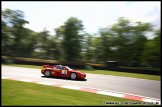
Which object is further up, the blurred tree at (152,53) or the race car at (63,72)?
the blurred tree at (152,53)

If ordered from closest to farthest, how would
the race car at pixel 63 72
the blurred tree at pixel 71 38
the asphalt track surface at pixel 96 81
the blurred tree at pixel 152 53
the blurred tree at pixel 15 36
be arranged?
the asphalt track surface at pixel 96 81 < the blurred tree at pixel 71 38 < the race car at pixel 63 72 < the blurred tree at pixel 15 36 < the blurred tree at pixel 152 53

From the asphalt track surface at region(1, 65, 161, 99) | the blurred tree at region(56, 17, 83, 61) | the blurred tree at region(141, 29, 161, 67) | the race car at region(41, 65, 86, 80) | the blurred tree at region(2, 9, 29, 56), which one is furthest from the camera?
the blurred tree at region(141, 29, 161, 67)

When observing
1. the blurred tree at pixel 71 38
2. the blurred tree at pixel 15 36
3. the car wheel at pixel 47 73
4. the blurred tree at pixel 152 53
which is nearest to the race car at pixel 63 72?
the car wheel at pixel 47 73

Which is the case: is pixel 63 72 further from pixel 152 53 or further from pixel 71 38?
pixel 152 53

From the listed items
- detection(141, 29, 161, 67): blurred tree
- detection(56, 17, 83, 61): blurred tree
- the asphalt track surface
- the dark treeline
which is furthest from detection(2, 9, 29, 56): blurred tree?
detection(141, 29, 161, 67): blurred tree

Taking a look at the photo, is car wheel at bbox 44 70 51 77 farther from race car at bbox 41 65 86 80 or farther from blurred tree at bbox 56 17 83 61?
blurred tree at bbox 56 17 83 61

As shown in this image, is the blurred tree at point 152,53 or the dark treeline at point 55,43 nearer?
the dark treeline at point 55,43

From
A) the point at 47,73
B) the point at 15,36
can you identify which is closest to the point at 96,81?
the point at 47,73

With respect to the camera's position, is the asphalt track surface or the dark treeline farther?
the dark treeline

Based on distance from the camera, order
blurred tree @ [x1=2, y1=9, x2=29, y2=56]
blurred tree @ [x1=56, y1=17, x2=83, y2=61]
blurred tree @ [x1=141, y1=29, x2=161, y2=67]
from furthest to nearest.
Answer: blurred tree @ [x1=141, y1=29, x2=161, y2=67]
blurred tree @ [x1=2, y1=9, x2=29, y2=56]
blurred tree @ [x1=56, y1=17, x2=83, y2=61]

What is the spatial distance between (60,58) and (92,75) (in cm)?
262

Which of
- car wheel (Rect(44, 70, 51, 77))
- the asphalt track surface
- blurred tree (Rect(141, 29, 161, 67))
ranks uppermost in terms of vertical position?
blurred tree (Rect(141, 29, 161, 67))

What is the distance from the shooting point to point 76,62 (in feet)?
47.5

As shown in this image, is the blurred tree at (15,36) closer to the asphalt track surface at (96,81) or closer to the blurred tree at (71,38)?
the asphalt track surface at (96,81)
